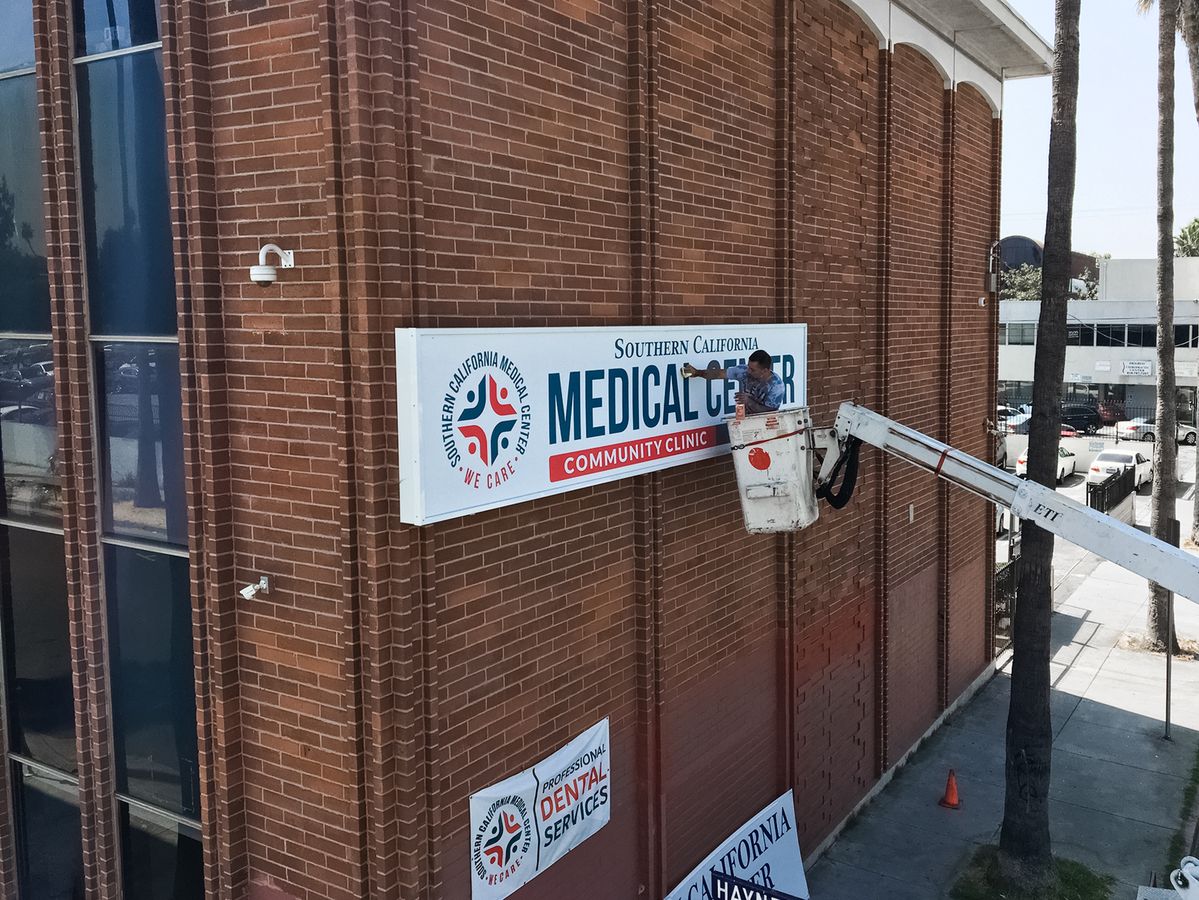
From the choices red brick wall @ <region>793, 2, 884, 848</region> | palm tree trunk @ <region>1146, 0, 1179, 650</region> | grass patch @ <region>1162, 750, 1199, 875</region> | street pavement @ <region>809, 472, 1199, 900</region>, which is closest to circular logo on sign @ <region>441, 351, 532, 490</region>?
red brick wall @ <region>793, 2, 884, 848</region>

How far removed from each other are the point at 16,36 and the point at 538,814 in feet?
20.4

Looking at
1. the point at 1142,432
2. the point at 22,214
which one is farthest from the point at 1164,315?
the point at 1142,432

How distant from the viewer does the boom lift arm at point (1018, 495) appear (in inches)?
276

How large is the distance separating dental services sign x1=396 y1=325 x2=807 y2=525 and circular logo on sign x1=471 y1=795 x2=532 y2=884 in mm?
1962

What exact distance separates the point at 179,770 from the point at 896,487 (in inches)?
344

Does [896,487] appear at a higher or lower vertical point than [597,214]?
lower

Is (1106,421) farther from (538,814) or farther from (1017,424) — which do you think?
(538,814)

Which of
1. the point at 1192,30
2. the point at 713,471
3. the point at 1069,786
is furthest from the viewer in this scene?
the point at 1192,30

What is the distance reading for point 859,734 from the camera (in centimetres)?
1130

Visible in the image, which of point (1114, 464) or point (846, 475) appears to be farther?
point (1114, 464)

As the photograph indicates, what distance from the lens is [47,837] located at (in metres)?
7.25

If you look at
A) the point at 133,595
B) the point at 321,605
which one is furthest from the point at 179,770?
the point at 321,605

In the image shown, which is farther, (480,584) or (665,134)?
(665,134)

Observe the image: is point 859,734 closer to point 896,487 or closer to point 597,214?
point 896,487
